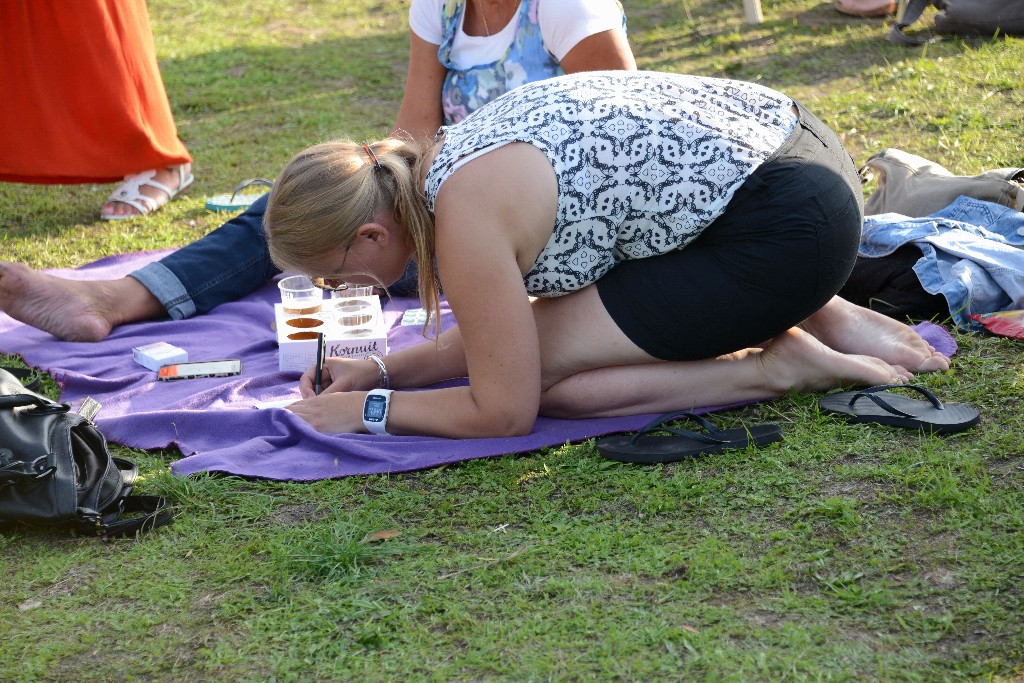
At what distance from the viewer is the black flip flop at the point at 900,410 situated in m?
2.71

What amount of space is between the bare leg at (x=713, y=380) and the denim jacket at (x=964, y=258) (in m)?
0.50

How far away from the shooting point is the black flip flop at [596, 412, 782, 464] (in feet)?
8.79

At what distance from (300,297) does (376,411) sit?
2.70 ft

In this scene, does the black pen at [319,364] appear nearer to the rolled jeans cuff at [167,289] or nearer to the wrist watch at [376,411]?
the wrist watch at [376,411]

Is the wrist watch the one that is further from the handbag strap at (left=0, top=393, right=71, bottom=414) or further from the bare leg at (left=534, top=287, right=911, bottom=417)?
the handbag strap at (left=0, top=393, right=71, bottom=414)

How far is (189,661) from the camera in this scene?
2.07m

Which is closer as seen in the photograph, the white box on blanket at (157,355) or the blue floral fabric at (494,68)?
the white box on blanket at (157,355)

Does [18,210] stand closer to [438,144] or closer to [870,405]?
[438,144]

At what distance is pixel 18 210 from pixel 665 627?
425 centimetres

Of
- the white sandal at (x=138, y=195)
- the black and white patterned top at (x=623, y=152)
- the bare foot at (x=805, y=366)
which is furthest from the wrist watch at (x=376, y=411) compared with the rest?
the white sandal at (x=138, y=195)

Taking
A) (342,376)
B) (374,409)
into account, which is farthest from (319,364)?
(374,409)

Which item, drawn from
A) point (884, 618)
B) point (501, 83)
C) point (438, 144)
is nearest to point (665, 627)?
→ point (884, 618)

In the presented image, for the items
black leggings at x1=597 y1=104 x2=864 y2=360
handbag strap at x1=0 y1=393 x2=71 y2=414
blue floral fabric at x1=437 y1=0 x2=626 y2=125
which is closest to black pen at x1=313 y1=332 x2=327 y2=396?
handbag strap at x1=0 y1=393 x2=71 y2=414

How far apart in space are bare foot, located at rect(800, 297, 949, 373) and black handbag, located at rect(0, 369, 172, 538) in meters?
1.90
